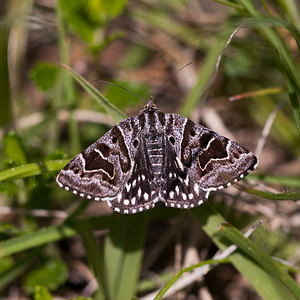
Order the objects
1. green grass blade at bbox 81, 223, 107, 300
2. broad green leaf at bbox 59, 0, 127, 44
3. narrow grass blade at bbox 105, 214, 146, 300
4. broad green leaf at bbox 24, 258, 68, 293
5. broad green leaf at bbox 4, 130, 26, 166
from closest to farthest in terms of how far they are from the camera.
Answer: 1. green grass blade at bbox 81, 223, 107, 300
2. narrow grass blade at bbox 105, 214, 146, 300
3. broad green leaf at bbox 4, 130, 26, 166
4. broad green leaf at bbox 24, 258, 68, 293
5. broad green leaf at bbox 59, 0, 127, 44

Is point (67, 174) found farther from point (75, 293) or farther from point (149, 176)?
point (75, 293)

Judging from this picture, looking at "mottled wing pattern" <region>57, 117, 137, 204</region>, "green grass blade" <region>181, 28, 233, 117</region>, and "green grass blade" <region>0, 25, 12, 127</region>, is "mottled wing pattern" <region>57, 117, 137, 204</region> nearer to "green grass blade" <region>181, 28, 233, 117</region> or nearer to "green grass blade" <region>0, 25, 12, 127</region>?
"green grass blade" <region>181, 28, 233, 117</region>

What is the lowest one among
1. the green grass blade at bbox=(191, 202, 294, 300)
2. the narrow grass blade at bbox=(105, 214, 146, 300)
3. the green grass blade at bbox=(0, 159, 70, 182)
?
the narrow grass blade at bbox=(105, 214, 146, 300)

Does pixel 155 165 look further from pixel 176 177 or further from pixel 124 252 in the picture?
pixel 124 252

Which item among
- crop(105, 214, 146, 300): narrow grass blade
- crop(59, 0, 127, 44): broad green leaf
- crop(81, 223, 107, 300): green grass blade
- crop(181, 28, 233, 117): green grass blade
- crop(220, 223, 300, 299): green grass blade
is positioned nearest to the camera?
crop(220, 223, 300, 299): green grass blade

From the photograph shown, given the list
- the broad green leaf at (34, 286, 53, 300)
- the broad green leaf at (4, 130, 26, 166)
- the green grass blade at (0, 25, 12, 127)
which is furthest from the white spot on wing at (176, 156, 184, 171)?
the green grass blade at (0, 25, 12, 127)

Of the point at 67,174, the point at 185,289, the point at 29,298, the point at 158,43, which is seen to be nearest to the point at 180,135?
the point at 67,174

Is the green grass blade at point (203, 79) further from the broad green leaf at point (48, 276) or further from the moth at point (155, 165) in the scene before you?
the broad green leaf at point (48, 276)
